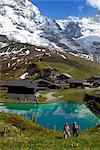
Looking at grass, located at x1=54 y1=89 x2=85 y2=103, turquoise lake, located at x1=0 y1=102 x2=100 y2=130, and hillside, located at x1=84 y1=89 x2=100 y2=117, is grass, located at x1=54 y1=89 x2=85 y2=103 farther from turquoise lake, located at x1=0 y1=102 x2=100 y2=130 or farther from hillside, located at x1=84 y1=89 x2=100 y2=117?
turquoise lake, located at x1=0 y1=102 x2=100 y2=130

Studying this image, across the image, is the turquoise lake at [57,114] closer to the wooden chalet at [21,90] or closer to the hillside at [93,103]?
the hillside at [93,103]

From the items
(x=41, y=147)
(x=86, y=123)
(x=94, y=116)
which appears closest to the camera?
(x=41, y=147)

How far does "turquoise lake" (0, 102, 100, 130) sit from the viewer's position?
88.8 m

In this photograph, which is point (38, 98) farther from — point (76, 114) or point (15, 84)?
point (76, 114)

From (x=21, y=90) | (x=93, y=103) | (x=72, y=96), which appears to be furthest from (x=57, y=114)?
(x=21, y=90)

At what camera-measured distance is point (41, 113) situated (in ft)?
347

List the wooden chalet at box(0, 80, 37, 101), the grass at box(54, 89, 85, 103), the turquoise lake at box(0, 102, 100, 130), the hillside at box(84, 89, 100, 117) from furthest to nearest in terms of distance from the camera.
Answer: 1. the wooden chalet at box(0, 80, 37, 101)
2. the grass at box(54, 89, 85, 103)
3. the hillside at box(84, 89, 100, 117)
4. the turquoise lake at box(0, 102, 100, 130)

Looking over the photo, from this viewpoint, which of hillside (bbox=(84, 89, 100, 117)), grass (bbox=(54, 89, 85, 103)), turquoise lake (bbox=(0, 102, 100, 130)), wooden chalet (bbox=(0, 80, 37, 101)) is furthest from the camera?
wooden chalet (bbox=(0, 80, 37, 101))

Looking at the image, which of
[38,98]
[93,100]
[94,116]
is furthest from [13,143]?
[38,98]

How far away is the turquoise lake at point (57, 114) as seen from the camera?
8881 centimetres

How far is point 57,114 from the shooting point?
4107 inches

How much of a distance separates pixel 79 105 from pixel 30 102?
17654 millimetres

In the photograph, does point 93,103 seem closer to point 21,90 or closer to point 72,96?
point 72,96

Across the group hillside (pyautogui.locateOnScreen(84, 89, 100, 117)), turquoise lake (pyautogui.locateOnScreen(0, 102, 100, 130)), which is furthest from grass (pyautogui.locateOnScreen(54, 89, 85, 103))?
turquoise lake (pyautogui.locateOnScreen(0, 102, 100, 130))
